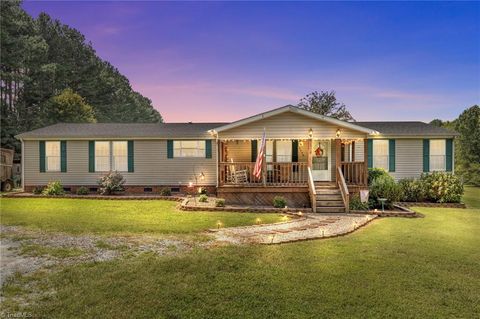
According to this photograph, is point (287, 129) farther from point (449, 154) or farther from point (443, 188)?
point (449, 154)

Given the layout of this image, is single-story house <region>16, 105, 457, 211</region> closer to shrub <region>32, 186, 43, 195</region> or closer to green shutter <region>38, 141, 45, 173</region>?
green shutter <region>38, 141, 45, 173</region>

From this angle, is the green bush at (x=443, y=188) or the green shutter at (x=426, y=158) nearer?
the green bush at (x=443, y=188)

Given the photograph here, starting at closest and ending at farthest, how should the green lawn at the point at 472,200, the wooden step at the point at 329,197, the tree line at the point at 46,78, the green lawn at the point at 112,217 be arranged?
the green lawn at the point at 112,217, the wooden step at the point at 329,197, the green lawn at the point at 472,200, the tree line at the point at 46,78

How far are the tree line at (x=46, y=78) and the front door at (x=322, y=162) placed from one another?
2505 cm

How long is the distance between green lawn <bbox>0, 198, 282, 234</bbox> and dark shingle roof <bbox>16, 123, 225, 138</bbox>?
13.8 ft

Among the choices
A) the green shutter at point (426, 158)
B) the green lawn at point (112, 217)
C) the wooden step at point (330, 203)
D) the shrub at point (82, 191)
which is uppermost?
the green shutter at point (426, 158)

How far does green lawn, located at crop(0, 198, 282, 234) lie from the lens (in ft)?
27.0

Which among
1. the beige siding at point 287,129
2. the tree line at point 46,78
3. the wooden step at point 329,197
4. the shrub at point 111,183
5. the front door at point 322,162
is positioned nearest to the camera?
the wooden step at point 329,197

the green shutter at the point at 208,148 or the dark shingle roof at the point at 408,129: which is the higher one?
the dark shingle roof at the point at 408,129

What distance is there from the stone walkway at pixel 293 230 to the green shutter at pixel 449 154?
8.79 m

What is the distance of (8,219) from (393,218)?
11.9 metres

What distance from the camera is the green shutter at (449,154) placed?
16062 millimetres

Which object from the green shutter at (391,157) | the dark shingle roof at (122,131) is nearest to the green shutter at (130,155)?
the dark shingle roof at (122,131)

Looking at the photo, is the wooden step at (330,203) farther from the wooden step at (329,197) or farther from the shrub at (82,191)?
the shrub at (82,191)
